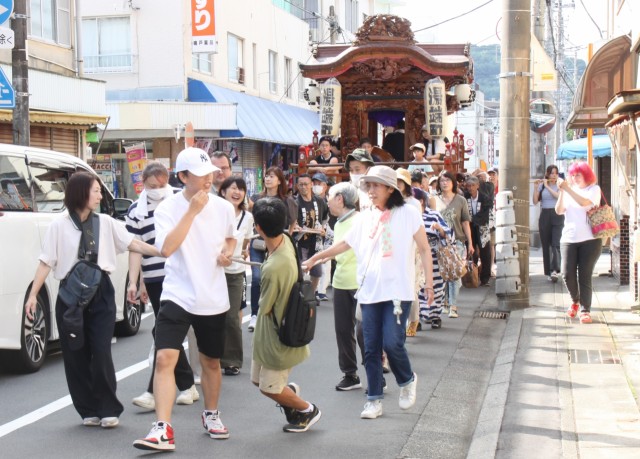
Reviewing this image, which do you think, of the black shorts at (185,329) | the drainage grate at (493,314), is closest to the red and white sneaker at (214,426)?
the black shorts at (185,329)

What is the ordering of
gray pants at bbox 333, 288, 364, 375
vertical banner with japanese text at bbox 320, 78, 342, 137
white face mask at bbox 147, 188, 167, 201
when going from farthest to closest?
vertical banner with japanese text at bbox 320, 78, 342, 137 → gray pants at bbox 333, 288, 364, 375 → white face mask at bbox 147, 188, 167, 201

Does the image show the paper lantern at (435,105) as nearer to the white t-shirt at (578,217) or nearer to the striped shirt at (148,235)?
the white t-shirt at (578,217)

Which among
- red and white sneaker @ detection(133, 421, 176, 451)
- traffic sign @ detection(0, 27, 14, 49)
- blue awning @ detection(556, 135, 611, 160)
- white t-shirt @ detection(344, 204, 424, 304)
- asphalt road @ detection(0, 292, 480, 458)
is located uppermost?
traffic sign @ detection(0, 27, 14, 49)

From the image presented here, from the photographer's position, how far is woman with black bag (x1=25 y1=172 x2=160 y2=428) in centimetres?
734

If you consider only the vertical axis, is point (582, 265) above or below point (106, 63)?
below

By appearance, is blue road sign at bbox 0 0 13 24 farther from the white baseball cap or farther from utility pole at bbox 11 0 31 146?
the white baseball cap

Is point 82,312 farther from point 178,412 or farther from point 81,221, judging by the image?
point 178,412

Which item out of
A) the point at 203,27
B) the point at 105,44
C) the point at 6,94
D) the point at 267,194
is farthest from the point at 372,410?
the point at 105,44

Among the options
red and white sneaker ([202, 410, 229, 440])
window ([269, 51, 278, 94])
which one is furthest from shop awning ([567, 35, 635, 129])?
window ([269, 51, 278, 94])

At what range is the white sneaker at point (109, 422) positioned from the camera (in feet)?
23.9

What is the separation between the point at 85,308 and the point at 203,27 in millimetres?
25357

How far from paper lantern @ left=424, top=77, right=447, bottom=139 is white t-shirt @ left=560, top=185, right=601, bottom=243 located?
21.1ft

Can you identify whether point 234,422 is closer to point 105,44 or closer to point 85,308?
point 85,308

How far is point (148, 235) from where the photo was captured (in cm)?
858
